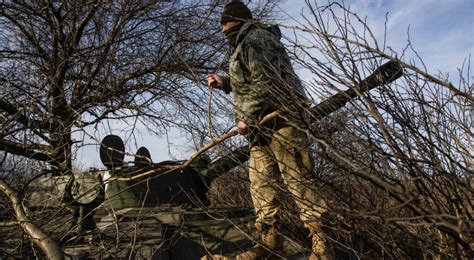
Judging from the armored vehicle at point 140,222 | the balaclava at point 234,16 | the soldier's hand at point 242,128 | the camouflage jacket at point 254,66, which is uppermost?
the balaclava at point 234,16

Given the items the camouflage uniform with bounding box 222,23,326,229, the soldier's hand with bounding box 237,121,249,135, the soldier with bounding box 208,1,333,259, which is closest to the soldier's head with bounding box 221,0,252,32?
the soldier with bounding box 208,1,333,259

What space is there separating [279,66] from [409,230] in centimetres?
120

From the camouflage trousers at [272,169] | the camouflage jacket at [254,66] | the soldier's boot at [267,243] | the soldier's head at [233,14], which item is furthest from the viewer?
the soldier's head at [233,14]

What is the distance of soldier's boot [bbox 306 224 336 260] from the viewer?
11.1ft

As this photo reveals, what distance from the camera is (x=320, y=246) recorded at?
11.2ft

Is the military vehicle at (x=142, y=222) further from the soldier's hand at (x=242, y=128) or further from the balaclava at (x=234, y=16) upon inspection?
the balaclava at (x=234, y=16)

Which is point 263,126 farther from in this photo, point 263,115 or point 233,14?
point 233,14

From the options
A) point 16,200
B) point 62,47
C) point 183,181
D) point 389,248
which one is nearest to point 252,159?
point 389,248

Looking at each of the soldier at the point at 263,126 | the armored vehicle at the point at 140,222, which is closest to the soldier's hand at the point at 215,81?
the soldier at the point at 263,126

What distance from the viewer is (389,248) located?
2.73 metres

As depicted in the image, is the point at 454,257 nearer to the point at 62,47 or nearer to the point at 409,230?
the point at 409,230

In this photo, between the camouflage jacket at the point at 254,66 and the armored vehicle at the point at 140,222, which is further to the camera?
the armored vehicle at the point at 140,222

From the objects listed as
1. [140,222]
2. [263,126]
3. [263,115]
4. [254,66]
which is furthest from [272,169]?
[140,222]

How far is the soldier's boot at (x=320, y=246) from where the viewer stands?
3.39 meters
